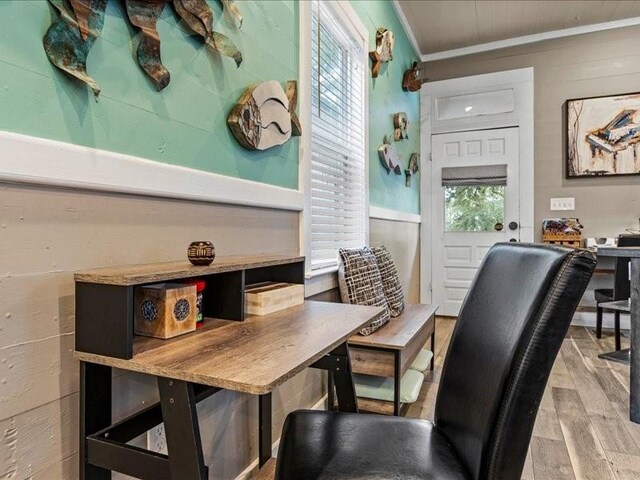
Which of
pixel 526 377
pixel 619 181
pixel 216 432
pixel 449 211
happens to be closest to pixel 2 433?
pixel 216 432

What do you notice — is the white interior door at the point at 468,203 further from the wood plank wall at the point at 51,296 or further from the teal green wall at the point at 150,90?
the wood plank wall at the point at 51,296

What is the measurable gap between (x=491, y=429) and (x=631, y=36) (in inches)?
197

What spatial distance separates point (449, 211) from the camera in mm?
4738

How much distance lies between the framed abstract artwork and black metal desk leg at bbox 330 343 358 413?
4034 millimetres

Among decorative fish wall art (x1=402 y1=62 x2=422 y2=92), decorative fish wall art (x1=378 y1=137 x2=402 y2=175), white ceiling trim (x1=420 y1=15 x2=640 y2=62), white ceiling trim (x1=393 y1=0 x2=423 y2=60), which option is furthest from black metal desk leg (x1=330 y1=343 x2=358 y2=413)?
white ceiling trim (x1=420 y1=15 x2=640 y2=62)

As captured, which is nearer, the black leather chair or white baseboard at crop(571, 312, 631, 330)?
the black leather chair

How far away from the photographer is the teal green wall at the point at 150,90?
81 cm

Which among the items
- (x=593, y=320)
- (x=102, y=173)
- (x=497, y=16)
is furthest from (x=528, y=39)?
(x=102, y=173)

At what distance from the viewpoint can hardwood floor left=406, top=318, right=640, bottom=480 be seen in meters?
1.72

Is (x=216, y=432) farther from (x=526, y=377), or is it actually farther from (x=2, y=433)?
(x=526, y=377)

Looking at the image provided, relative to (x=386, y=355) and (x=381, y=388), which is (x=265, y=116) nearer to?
(x=386, y=355)

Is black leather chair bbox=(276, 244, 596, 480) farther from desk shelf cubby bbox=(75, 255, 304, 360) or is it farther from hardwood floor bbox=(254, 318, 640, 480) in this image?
hardwood floor bbox=(254, 318, 640, 480)

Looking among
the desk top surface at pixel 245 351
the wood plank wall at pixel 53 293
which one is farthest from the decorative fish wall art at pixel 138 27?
the desk top surface at pixel 245 351

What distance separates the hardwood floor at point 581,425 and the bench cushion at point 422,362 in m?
0.13
